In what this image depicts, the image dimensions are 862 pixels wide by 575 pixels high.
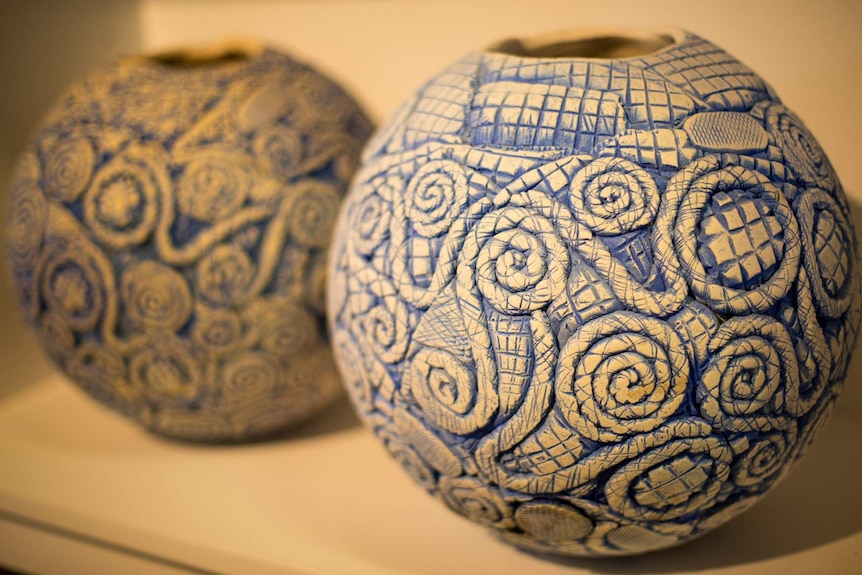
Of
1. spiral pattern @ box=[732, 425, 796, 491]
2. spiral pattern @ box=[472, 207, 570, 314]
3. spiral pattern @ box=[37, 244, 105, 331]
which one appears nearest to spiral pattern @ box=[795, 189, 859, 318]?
spiral pattern @ box=[732, 425, 796, 491]

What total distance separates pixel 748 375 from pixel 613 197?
193 mm

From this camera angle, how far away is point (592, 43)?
0.99 m

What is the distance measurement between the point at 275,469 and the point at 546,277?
2.03 ft

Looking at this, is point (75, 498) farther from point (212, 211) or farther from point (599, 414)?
point (599, 414)

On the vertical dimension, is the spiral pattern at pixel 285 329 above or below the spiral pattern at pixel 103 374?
above

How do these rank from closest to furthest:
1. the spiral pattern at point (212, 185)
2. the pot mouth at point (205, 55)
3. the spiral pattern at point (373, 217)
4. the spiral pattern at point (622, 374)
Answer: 1. the spiral pattern at point (622, 374)
2. the spiral pattern at point (373, 217)
3. the spiral pattern at point (212, 185)
4. the pot mouth at point (205, 55)

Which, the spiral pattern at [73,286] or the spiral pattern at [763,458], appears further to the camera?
the spiral pattern at [73,286]

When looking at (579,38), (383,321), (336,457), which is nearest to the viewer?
(383,321)

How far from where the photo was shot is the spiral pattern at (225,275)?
105cm

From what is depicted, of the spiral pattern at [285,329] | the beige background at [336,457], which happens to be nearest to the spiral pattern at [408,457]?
the beige background at [336,457]

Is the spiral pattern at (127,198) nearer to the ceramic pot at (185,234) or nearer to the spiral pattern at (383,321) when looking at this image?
the ceramic pot at (185,234)

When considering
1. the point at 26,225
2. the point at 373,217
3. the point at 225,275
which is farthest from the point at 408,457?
the point at 26,225

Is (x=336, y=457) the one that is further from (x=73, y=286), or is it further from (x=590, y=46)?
(x=590, y=46)

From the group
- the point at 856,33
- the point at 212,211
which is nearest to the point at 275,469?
the point at 212,211
